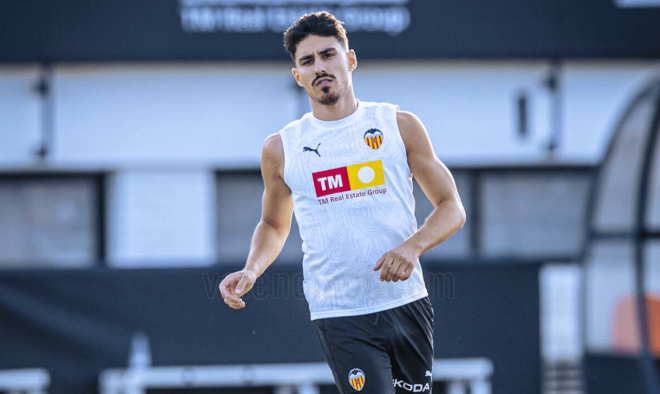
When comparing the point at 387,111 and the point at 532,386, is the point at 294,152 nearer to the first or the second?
the point at 387,111

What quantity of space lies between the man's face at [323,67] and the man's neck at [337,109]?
40mm

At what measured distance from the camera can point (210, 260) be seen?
7.73 meters

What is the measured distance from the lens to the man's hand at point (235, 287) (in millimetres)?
2820

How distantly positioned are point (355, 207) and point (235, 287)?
0.56 meters

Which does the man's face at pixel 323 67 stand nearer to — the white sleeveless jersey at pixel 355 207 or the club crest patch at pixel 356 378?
the white sleeveless jersey at pixel 355 207

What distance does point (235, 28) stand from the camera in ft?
24.8

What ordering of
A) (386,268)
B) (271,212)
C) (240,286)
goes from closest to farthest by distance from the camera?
(386,268) → (240,286) → (271,212)

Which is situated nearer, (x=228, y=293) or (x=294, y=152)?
(x=228, y=293)

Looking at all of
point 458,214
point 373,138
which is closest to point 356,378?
point 458,214

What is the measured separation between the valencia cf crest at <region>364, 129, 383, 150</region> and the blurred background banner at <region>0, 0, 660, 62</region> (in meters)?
4.81

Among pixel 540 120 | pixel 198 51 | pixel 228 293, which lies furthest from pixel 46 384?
pixel 540 120

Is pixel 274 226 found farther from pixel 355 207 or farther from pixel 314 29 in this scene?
pixel 314 29

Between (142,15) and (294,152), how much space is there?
5.06m

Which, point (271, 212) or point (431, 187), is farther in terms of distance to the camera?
point (271, 212)
